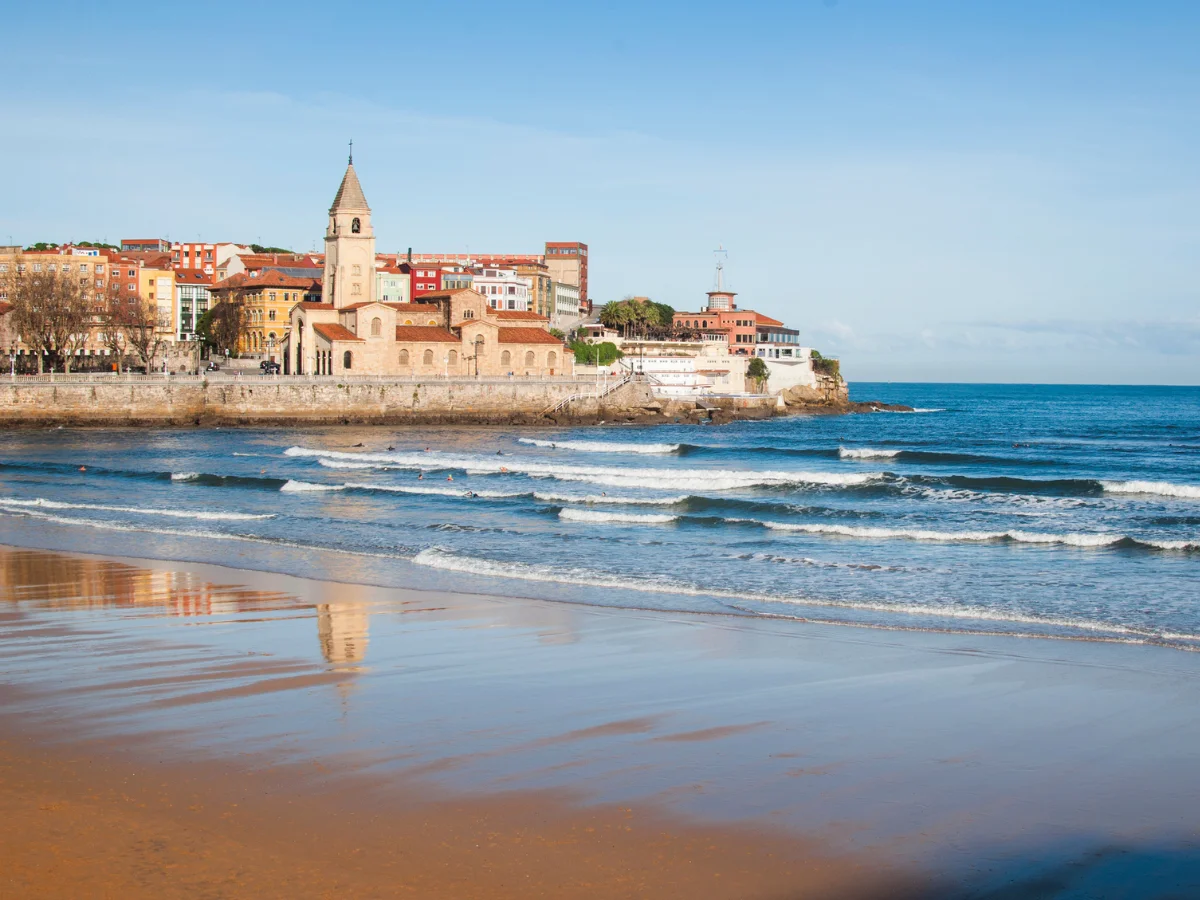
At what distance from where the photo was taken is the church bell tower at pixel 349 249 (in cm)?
7762

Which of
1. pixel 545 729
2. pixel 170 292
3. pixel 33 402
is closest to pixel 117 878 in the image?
pixel 545 729

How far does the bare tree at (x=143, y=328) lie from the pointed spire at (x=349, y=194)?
1619cm

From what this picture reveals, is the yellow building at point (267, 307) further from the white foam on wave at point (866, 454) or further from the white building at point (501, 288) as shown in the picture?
the white foam on wave at point (866, 454)

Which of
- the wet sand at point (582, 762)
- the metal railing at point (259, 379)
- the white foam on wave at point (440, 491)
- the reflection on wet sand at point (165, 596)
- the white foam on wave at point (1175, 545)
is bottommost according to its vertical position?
the reflection on wet sand at point (165, 596)

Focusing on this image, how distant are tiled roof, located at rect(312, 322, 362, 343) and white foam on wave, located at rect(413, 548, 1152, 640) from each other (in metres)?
53.0

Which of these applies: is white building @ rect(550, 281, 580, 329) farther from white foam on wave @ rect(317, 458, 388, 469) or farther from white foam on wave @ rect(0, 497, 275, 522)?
white foam on wave @ rect(0, 497, 275, 522)

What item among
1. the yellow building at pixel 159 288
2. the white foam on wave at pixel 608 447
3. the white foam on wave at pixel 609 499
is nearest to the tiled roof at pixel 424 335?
the white foam on wave at pixel 608 447

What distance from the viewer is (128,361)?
87562 mm

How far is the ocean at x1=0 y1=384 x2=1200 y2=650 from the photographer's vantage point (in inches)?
669

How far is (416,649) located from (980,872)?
24.1 ft

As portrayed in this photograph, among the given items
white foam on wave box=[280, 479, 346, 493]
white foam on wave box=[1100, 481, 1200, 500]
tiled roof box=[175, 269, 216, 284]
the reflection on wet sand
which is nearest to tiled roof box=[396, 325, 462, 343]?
white foam on wave box=[280, 479, 346, 493]

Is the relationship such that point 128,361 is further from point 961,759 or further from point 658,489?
point 961,759

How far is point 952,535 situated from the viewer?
23484 mm

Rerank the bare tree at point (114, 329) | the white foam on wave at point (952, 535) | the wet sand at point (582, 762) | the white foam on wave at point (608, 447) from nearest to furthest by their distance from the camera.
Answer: the wet sand at point (582, 762) < the white foam on wave at point (952, 535) < the white foam on wave at point (608, 447) < the bare tree at point (114, 329)
